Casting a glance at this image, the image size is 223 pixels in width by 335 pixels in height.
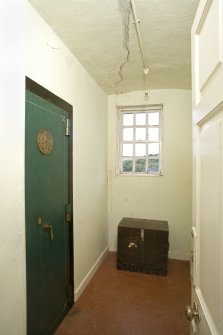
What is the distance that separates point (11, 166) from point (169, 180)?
8.04ft

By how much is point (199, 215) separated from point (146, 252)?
2.02 meters

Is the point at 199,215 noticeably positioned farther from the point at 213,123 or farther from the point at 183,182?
the point at 183,182

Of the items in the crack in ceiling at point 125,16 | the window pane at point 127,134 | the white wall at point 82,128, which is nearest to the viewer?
the crack in ceiling at point 125,16

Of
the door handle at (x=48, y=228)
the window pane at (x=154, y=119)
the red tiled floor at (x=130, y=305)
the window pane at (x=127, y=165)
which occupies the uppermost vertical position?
the window pane at (x=154, y=119)

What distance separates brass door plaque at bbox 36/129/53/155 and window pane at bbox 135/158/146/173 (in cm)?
182

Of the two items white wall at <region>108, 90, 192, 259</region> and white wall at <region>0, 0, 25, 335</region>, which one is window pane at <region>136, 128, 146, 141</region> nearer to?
white wall at <region>108, 90, 192, 259</region>

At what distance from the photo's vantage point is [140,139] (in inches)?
127

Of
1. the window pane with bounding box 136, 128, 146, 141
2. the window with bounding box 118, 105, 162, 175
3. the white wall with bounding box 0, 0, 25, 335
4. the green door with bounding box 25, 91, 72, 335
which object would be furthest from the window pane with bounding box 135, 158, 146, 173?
the white wall with bounding box 0, 0, 25, 335

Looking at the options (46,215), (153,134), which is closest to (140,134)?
(153,134)

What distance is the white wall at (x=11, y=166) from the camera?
1.00 metres

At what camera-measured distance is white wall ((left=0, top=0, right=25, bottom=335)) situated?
100cm

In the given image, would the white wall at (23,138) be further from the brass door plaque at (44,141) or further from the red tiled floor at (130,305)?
the brass door plaque at (44,141)

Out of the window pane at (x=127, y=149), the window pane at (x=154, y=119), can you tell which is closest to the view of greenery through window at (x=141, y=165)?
the window pane at (x=127, y=149)

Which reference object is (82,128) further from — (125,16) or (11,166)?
(11,166)
